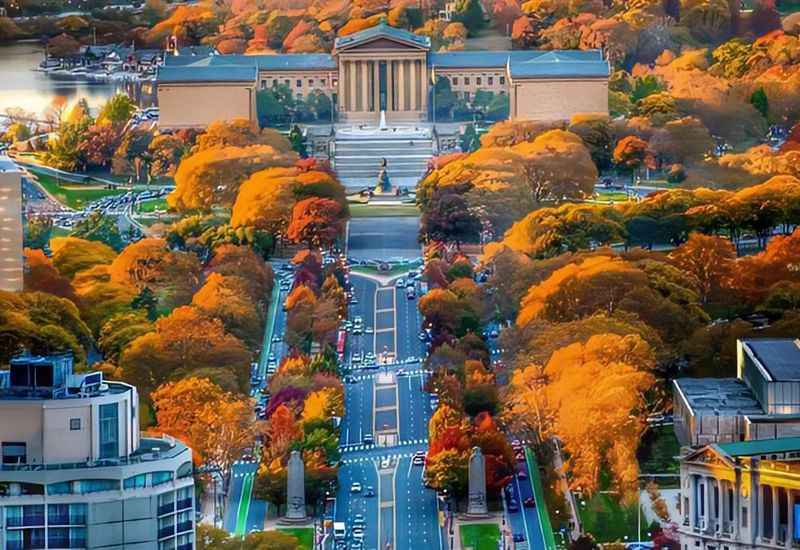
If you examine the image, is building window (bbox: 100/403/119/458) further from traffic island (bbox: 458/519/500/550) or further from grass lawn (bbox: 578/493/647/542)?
traffic island (bbox: 458/519/500/550)

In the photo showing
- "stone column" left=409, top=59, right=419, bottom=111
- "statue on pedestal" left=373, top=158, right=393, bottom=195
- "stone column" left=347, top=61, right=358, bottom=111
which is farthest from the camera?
"stone column" left=347, top=61, right=358, bottom=111

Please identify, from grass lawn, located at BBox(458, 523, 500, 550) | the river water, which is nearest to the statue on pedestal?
the river water

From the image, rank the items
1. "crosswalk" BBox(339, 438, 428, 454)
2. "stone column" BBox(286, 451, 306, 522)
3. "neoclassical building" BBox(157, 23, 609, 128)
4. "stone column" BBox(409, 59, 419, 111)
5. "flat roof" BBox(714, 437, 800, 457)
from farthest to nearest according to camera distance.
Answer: "stone column" BBox(409, 59, 419, 111) → "neoclassical building" BBox(157, 23, 609, 128) → "crosswalk" BBox(339, 438, 428, 454) → "stone column" BBox(286, 451, 306, 522) → "flat roof" BBox(714, 437, 800, 457)

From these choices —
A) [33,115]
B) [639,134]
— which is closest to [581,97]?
[639,134]

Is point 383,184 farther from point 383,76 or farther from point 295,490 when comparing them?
point 295,490

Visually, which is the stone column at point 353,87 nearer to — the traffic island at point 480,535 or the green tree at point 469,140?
the green tree at point 469,140

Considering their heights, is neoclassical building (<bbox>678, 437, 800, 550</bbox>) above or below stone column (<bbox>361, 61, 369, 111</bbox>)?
below

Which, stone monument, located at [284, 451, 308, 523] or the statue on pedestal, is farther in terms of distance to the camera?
the statue on pedestal

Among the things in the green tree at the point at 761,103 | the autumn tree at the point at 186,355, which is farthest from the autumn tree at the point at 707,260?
the green tree at the point at 761,103
